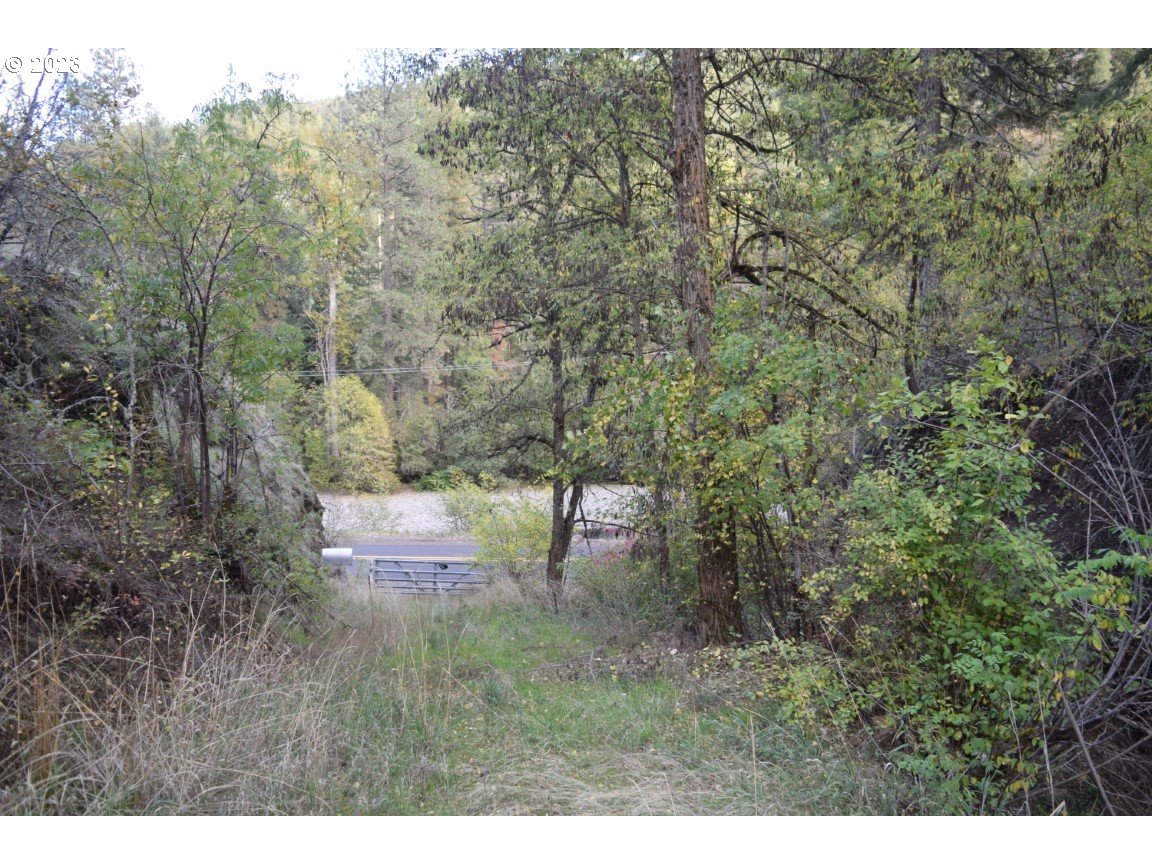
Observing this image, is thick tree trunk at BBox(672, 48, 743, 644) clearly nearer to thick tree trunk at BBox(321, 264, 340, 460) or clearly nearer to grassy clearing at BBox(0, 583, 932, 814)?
grassy clearing at BBox(0, 583, 932, 814)

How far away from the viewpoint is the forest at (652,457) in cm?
407

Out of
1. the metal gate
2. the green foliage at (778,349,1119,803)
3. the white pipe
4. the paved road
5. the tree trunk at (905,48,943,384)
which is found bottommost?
the paved road

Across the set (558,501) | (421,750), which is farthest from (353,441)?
(421,750)

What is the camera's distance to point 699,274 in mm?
6613

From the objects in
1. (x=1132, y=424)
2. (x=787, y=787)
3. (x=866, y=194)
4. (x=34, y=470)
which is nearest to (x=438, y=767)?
(x=787, y=787)

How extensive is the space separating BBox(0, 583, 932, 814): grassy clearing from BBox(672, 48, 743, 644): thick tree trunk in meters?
0.76

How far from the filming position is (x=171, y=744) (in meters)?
3.69

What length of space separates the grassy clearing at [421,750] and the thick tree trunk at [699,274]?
0.76 metres

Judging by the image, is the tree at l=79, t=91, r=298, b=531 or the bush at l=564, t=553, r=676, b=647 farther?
the bush at l=564, t=553, r=676, b=647

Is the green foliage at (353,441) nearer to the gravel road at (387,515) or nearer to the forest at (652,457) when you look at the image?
the gravel road at (387,515)

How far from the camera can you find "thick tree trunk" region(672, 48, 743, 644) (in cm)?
652

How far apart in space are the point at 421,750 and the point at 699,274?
420 centimetres

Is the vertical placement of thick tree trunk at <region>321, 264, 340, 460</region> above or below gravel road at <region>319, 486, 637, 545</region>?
above

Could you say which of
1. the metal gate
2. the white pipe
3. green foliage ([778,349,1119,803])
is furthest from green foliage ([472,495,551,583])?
green foliage ([778,349,1119,803])
